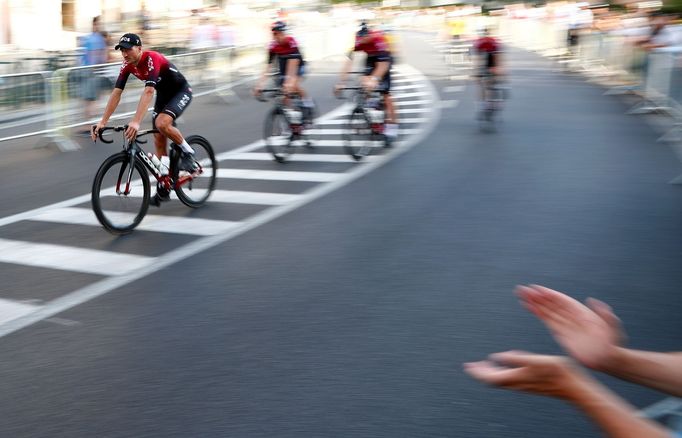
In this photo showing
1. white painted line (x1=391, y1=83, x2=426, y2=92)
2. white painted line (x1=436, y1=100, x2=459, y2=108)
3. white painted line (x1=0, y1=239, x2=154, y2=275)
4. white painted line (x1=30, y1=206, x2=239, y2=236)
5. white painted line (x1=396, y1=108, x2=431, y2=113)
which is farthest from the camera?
white painted line (x1=391, y1=83, x2=426, y2=92)

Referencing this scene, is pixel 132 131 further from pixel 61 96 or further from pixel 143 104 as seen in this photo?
pixel 61 96

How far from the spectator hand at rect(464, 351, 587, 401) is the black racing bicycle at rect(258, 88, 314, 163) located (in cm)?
1100

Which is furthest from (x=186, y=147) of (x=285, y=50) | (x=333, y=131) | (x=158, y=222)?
(x=333, y=131)

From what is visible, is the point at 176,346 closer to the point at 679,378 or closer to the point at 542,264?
the point at 542,264

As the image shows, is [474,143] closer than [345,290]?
No

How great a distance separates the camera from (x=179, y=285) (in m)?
6.67

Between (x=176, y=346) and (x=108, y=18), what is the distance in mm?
32628

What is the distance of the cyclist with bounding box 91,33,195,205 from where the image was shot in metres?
8.44

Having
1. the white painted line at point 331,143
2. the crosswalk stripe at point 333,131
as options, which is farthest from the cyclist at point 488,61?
the white painted line at point 331,143

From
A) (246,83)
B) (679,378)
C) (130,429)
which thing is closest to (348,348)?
(130,429)

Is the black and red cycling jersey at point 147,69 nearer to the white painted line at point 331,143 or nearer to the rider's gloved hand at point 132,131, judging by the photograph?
the rider's gloved hand at point 132,131

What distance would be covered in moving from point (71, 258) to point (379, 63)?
7.35 m

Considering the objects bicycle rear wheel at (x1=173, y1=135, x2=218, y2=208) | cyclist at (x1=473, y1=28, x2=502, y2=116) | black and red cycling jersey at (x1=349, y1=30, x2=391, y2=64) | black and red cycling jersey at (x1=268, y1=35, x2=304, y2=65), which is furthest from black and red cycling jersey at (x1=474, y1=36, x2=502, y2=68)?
bicycle rear wheel at (x1=173, y1=135, x2=218, y2=208)

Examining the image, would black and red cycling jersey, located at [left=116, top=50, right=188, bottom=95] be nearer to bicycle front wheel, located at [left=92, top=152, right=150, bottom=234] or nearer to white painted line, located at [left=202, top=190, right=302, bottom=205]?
bicycle front wheel, located at [left=92, top=152, right=150, bottom=234]
